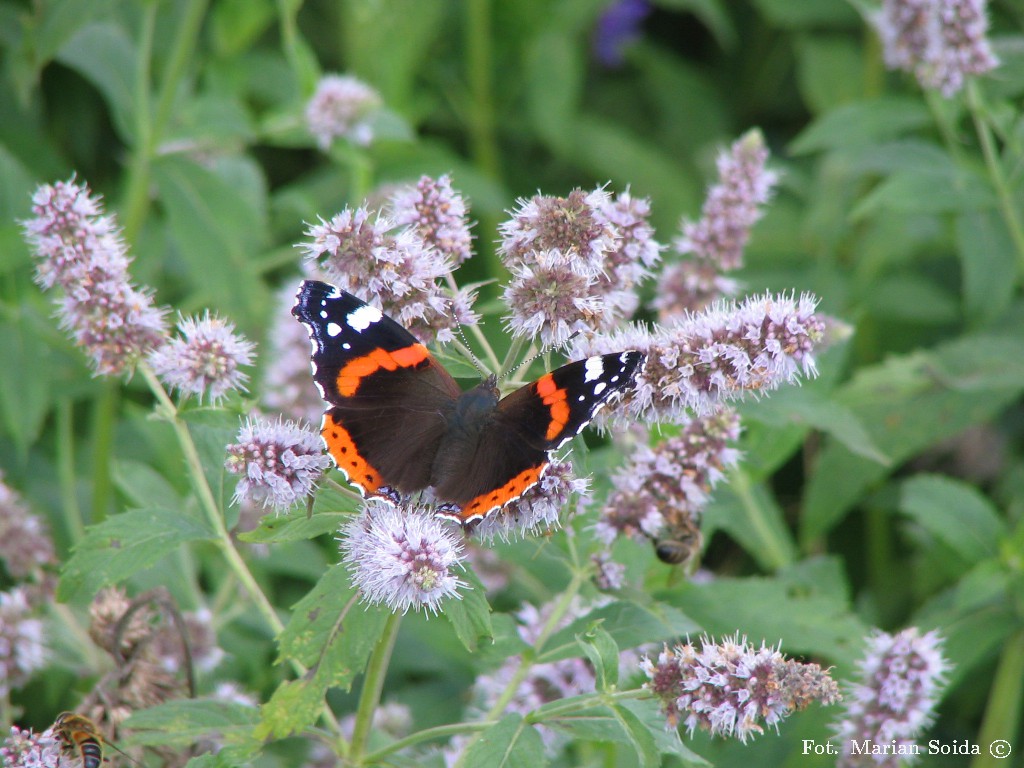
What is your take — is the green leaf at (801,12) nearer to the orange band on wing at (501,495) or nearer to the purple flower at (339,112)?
the purple flower at (339,112)

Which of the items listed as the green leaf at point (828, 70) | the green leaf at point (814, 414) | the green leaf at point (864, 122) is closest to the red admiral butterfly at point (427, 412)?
the green leaf at point (814, 414)

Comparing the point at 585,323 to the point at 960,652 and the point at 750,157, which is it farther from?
the point at 960,652

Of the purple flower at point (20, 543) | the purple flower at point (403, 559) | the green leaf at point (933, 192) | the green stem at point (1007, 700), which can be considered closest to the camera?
the purple flower at point (403, 559)

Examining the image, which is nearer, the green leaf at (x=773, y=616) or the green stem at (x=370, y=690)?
the green stem at (x=370, y=690)

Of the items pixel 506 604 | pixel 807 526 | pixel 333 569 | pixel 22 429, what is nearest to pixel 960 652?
pixel 807 526

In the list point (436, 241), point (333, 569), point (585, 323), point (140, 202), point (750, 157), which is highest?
point (140, 202)

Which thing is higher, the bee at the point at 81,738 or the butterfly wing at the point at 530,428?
the butterfly wing at the point at 530,428

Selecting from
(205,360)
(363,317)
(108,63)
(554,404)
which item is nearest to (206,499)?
(205,360)
